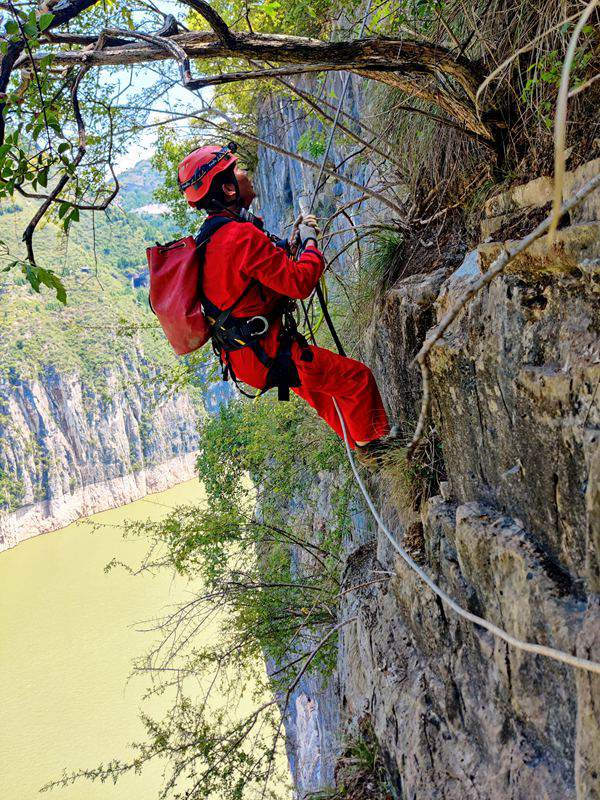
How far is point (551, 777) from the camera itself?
2111 millimetres

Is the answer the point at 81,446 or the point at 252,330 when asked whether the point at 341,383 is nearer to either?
the point at 252,330

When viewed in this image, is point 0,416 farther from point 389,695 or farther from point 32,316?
point 389,695

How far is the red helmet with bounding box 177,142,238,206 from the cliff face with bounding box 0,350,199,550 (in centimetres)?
5748

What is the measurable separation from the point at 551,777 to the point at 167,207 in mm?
15650

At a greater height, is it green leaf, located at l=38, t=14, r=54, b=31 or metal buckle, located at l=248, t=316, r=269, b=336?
green leaf, located at l=38, t=14, r=54, b=31

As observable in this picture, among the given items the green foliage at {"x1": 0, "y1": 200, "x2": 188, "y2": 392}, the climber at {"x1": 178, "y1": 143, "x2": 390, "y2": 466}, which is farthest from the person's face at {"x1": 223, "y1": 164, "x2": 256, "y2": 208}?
the green foliage at {"x1": 0, "y1": 200, "x2": 188, "y2": 392}

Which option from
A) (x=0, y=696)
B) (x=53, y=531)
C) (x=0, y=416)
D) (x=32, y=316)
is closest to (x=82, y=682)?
(x=0, y=696)

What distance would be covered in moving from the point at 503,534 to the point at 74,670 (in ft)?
102

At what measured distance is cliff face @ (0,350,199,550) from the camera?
2347 inches

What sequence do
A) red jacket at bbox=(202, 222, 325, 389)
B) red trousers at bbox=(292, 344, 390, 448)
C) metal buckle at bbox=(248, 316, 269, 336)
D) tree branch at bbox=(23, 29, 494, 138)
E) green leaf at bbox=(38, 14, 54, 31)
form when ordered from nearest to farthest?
green leaf at bbox=(38, 14, 54, 31) < tree branch at bbox=(23, 29, 494, 138) < red jacket at bbox=(202, 222, 325, 389) < metal buckle at bbox=(248, 316, 269, 336) < red trousers at bbox=(292, 344, 390, 448)

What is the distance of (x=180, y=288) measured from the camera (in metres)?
3.38

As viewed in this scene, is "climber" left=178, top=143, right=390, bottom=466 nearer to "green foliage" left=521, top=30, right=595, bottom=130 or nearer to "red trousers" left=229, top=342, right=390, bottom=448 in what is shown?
"red trousers" left=229, top=342, right=390, bottom=448

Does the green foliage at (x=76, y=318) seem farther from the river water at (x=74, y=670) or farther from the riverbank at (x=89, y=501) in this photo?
the river water at (x=74, y=670)

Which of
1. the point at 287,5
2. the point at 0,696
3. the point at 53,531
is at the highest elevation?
the point at 287,5
